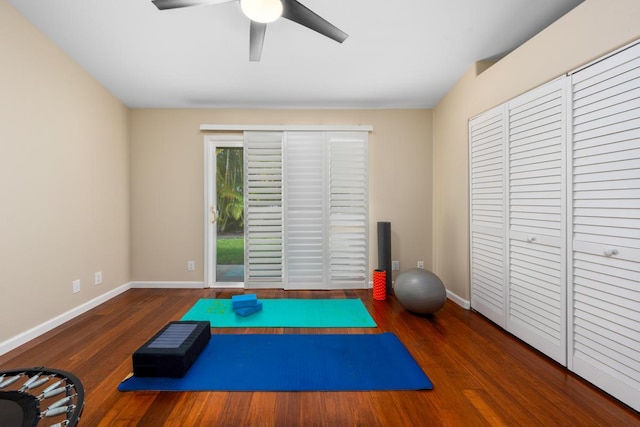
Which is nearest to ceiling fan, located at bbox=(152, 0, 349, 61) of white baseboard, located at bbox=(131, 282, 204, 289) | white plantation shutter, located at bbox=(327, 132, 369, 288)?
white plantation shutter, located at bbox=(327, 132, 369, 288)

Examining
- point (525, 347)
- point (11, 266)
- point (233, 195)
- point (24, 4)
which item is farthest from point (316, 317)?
point (24, 4)

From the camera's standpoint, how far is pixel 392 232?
4055mm

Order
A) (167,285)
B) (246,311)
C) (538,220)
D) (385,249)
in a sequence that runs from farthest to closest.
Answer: (167,285) < (385,249) < (246,311) < (538,220)

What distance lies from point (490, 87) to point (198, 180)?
3.53m

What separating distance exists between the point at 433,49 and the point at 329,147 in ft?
5.56

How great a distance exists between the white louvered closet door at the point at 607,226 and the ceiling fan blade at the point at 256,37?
2.10 metres

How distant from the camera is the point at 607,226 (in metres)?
1.75

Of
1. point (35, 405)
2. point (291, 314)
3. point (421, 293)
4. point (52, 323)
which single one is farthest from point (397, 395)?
point (52, 323)

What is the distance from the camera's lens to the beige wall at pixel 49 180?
222 cm

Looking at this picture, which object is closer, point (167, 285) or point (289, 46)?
point (289, 46)

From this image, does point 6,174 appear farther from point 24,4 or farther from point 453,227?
point 453,227

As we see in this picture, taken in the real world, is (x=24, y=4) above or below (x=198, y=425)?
above

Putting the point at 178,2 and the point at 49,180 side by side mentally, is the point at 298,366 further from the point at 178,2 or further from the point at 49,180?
the point at 49,180

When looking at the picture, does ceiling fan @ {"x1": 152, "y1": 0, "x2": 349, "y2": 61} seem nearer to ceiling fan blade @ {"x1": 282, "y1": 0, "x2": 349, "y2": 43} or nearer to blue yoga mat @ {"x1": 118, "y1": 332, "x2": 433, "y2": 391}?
ceiling fan blade @ {"x1": 282, "y1": 0, "x2": 349, "y2": 43}
